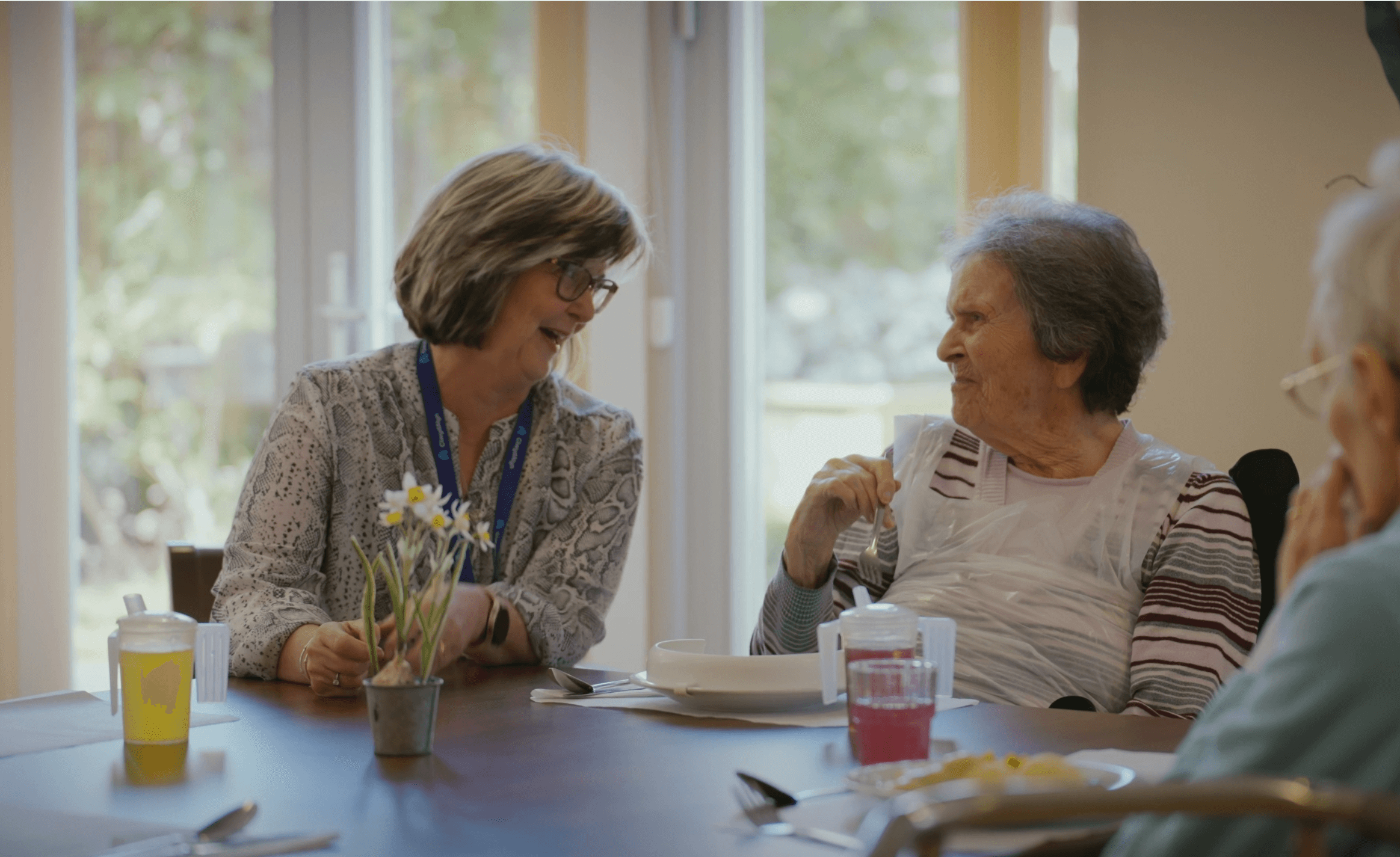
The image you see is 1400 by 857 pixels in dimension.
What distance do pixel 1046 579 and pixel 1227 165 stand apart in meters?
1.17

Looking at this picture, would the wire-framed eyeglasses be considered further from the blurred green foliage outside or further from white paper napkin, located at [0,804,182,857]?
the blurred green foliage outside

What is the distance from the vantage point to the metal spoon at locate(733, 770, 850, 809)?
42.5 inches

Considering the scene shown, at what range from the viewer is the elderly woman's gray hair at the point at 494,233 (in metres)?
2.10

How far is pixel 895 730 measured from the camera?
1.21 metres

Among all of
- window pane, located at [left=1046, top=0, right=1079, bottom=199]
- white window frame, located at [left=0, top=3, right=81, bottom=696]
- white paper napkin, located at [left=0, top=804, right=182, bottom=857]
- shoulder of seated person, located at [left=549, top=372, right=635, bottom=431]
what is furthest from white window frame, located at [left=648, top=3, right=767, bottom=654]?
white paper napkin, located at [left=0, top=804, right=182, bottom=857]

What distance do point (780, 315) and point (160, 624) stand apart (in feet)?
8.32

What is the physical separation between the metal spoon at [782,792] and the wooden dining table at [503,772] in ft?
0.08

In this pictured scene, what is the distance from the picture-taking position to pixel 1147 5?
2.72 metres

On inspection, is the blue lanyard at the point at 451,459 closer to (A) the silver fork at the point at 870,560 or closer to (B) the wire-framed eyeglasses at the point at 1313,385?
(A) the silver fork at the point at 870,560

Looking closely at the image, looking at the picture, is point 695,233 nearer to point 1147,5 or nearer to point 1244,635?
point 1147,5

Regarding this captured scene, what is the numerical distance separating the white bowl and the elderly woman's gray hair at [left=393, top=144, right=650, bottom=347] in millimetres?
803

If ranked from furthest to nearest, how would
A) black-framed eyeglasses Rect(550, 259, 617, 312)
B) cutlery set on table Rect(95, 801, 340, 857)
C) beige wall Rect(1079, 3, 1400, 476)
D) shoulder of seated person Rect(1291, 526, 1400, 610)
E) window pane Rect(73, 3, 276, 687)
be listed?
window pane Rect(73, 3, 276, 687), beige wall Rect(1079, 3, 1400, 476), black-framed eyeglasses Rect(550, 259, 617, 312), cutlery set on table Rect(95, 801, 340, 857), shoulder of seated person Rect(1291, 526, 1400, 610)

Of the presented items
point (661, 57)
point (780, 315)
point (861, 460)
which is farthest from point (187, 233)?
point (861, 460)

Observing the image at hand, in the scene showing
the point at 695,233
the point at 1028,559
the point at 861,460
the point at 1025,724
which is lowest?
the point at 1025,724
